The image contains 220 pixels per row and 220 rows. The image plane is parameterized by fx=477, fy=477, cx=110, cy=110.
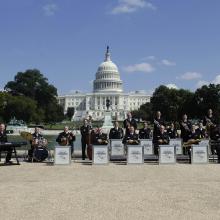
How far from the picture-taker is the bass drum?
20.0 metres

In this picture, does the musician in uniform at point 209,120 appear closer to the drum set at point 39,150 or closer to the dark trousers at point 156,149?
the dark trousers at point 156,149

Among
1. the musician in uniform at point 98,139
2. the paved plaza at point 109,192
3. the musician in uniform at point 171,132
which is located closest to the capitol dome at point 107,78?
the musician in uniform at point 171,132

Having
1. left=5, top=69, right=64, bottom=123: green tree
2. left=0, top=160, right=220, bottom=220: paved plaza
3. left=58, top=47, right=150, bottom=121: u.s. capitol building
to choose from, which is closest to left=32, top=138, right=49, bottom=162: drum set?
left=0, top=160, right=220, bottom=220: paved plaza

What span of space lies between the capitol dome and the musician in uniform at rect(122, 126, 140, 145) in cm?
A: 16668

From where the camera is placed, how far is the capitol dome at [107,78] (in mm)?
187600

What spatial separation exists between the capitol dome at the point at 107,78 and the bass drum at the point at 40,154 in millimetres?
167020

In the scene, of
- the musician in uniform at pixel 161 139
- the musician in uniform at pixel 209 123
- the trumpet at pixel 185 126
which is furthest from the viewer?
the musician in uniform at pixel 209 123

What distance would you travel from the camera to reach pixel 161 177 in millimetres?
14773

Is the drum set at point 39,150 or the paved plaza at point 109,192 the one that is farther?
the drum set at point 39,150

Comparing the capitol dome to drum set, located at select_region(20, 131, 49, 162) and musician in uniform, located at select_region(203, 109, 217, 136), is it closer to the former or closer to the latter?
musician in uniform, located at select_region(203, 109, 217, 136)

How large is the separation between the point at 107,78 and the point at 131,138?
16745 centimetres

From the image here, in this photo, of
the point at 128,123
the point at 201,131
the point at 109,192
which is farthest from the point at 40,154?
the point at 109,192

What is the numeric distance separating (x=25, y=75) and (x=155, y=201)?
9708 cm

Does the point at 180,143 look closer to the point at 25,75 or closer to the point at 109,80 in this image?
the point at 25,75
